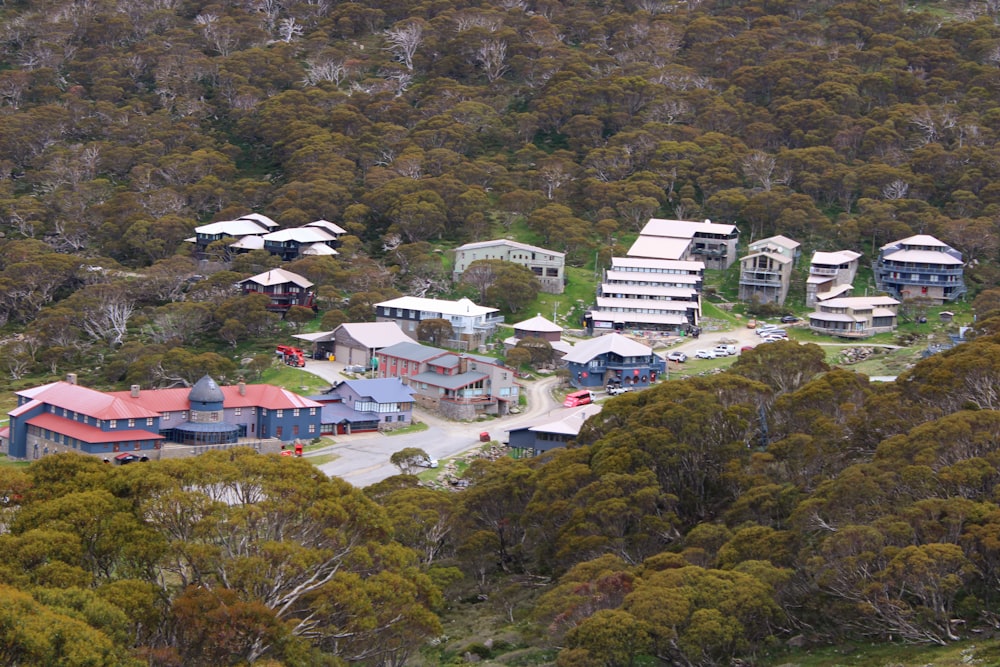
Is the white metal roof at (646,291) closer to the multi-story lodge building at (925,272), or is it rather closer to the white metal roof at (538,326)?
the white metal roof at (538,326)

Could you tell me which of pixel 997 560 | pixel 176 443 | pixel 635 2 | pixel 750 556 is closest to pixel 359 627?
pixel 750 556

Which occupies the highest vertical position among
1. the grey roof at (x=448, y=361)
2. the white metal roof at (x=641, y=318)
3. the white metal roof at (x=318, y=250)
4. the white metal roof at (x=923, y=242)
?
the white metal roof at (x=923, y=242)

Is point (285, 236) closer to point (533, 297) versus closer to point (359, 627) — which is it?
point (533, 297)

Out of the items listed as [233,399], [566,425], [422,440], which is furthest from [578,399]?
[233,399]

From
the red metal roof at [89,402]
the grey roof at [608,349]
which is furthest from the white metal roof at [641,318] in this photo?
the red metal roof at [89,402]

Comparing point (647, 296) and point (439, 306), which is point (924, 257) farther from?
point (439, 306)

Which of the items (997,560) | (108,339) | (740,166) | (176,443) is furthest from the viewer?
(740,166)

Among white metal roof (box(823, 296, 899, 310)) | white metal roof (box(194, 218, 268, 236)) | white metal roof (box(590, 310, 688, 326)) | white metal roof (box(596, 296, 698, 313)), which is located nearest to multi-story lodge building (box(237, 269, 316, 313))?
white metal roof (box(194, 218, 268, 236))
